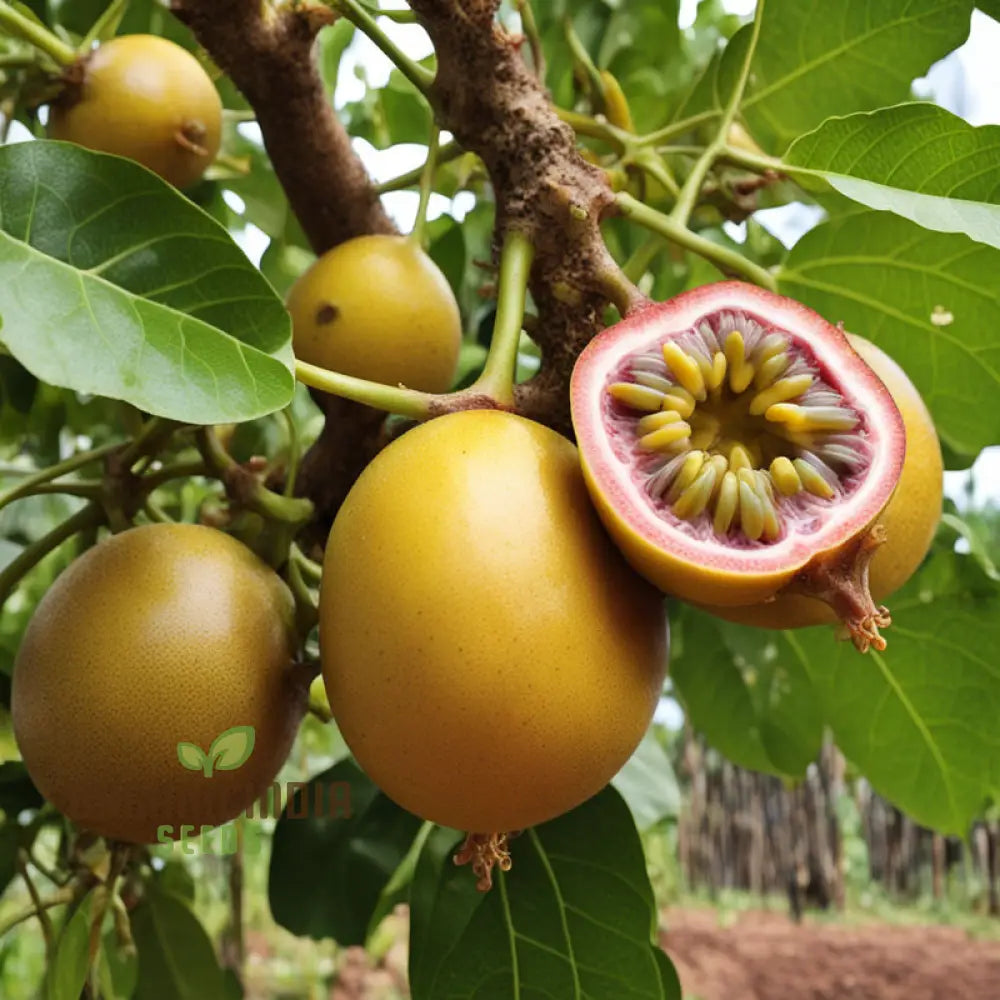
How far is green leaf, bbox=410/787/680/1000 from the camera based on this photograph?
0.64 meters

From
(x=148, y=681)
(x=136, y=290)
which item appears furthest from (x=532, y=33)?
(x=148, y=681)

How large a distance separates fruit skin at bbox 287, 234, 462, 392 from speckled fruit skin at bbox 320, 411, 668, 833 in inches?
8.3

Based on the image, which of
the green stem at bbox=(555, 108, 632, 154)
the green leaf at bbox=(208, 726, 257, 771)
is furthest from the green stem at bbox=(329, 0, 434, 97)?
the green leaf at bbox=(208, 726, 257, 771)

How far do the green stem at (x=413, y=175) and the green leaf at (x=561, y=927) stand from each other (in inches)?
17.5

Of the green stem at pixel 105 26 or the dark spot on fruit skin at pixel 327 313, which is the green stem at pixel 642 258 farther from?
the green stem at pixel 105 26

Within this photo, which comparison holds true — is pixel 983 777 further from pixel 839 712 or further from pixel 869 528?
pixel 869 528

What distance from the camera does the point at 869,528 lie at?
448 mm

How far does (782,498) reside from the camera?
1.54ft

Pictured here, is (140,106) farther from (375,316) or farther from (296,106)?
(375,316)

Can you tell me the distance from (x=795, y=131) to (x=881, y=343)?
0.61 feet

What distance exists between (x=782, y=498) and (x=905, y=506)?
11 cm

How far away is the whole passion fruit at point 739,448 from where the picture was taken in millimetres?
445

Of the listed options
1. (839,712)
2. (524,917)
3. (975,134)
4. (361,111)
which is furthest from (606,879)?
(361,111)

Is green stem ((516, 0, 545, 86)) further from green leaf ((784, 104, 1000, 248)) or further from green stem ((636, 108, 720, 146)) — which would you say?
green leaf ((784, 104, 1000, 248))
